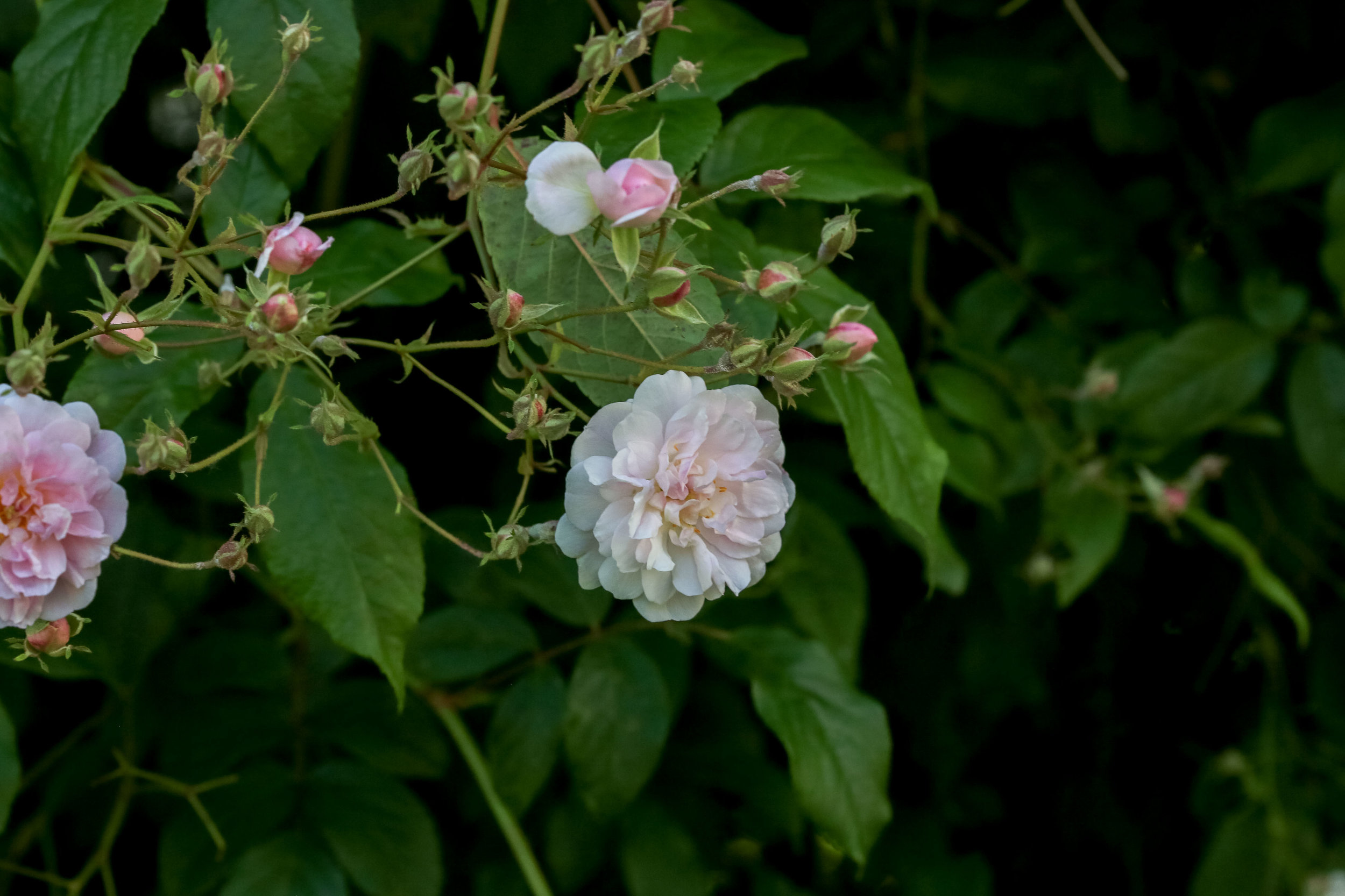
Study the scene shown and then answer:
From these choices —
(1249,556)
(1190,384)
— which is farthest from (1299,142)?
(1249,556)

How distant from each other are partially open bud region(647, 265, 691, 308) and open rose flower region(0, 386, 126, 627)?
0.25 metres

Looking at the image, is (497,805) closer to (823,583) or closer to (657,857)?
(657,857)

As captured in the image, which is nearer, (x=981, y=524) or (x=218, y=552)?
(x=218, y=552)

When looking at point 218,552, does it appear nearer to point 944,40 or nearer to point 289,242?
point 289,242

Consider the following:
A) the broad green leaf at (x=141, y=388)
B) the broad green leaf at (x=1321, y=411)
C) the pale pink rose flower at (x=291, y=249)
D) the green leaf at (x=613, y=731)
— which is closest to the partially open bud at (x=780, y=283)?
the pale pink rose flower at (x=291, y=249)

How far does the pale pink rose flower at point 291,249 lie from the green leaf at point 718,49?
27 centimetres

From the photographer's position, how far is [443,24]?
2.74 ft

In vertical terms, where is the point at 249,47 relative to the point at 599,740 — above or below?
above

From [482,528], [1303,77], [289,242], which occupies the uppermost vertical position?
[289,242]

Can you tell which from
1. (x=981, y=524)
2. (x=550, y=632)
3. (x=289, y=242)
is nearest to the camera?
(x=289, y=242)

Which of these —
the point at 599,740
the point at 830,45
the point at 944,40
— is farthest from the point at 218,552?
the point at 944,40

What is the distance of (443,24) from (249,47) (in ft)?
1.07

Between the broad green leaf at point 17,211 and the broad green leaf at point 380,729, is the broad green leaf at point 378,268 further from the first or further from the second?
the broad green leaf at point 380,729

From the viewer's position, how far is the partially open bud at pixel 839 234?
18.0 inches
